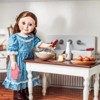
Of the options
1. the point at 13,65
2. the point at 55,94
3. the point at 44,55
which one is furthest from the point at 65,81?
the point at 13,65

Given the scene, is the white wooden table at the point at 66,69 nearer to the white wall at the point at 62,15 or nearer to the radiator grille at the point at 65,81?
the radiator grille at the point at 65,81

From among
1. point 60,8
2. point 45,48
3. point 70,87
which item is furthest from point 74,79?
point 60,8

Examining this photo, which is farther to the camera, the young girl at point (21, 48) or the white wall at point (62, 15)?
the white wall at point (62, 15)

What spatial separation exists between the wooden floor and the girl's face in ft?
2.77

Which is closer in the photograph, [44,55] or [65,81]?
[44,55]

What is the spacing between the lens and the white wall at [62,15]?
3.45m

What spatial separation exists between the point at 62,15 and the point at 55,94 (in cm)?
109

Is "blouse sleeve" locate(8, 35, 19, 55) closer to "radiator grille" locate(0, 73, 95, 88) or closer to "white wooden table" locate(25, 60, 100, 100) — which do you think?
"white wooden table" locate(25, 60, 100, 100)

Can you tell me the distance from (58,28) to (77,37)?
0.31m

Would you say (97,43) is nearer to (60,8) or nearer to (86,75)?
(60,8)

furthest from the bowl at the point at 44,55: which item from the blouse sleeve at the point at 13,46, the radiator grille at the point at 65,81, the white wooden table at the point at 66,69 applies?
the radiator grille at the point at 65,81

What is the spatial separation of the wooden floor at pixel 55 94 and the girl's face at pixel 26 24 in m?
0.85

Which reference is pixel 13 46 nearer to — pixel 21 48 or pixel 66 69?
pixel 21 48

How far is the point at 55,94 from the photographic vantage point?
3.33m
